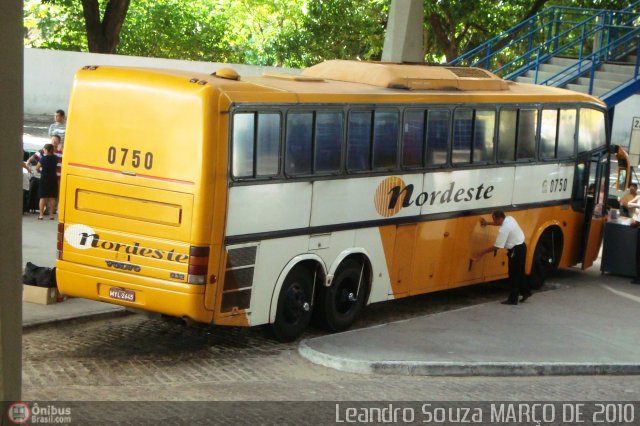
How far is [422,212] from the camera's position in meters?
16.1

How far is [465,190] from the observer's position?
16.9 meters

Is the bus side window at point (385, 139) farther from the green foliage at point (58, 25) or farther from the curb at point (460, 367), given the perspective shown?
the green foliage at point (58, 25)

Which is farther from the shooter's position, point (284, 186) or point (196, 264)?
point (284, 186)

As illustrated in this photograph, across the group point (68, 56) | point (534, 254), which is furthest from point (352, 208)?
point (68, 56)

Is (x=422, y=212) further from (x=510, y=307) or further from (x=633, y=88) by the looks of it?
(x=633, y=88)

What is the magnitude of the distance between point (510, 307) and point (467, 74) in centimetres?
364

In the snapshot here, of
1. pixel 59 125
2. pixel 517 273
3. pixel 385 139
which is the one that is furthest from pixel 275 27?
pixel 385 139

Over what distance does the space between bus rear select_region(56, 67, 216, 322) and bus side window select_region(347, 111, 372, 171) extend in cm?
261

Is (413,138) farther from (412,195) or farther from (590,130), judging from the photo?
(590,130)

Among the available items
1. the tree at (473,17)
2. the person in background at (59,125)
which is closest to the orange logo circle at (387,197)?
the person in background at (59,125)

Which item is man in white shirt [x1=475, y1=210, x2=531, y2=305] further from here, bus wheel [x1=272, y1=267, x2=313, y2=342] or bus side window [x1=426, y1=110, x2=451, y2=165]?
bus wheel [x1=272, y1=267, x2=313, y2=342]

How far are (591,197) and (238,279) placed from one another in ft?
30.1

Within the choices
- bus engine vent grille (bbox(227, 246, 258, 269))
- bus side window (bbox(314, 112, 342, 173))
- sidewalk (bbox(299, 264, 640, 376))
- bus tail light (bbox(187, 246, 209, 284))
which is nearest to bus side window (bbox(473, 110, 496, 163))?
sidewalk (bbox(299, 264, 640, 376))

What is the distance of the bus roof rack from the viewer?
15.9 m
